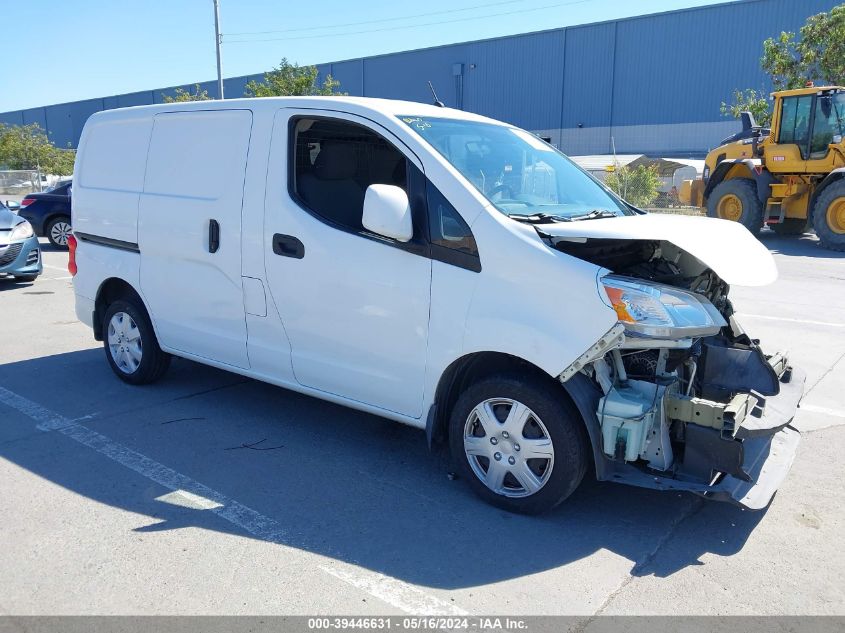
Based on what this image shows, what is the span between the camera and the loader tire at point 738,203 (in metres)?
15.7

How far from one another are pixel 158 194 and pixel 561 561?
378 cm

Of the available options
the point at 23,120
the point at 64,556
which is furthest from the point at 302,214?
the point at 23,120

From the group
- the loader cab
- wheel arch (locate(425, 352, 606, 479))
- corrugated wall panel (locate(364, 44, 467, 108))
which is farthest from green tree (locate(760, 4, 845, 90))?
corrugated wall panel (locate(364, 44, 467, 108))

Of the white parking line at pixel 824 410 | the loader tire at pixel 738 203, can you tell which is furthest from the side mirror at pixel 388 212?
the loader tire at pixel 738 203

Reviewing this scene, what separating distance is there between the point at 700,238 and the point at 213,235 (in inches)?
120

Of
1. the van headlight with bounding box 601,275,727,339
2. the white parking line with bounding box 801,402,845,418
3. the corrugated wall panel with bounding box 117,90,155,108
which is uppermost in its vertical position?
the corrugated wall panel with bounding box 117,90,155,108

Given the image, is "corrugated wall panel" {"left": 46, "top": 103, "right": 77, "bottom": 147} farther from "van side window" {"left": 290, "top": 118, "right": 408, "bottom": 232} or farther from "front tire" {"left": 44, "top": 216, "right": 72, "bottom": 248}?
"van side window" {"left": 290, "top": 118, "right": 408, "bottom": 232}

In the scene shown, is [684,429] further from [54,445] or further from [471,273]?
[54,445]

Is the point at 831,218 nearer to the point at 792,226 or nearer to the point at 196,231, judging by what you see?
the point at 792,226

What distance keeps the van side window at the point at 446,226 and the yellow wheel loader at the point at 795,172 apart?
1350 cm

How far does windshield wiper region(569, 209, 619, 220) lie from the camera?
400cm

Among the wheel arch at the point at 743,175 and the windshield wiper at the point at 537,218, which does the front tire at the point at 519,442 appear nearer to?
the windshield wiper at the point at 537,218

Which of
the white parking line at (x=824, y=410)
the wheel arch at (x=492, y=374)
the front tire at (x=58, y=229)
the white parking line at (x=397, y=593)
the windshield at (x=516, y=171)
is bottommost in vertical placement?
the white parking line at (x=824, y=410)
